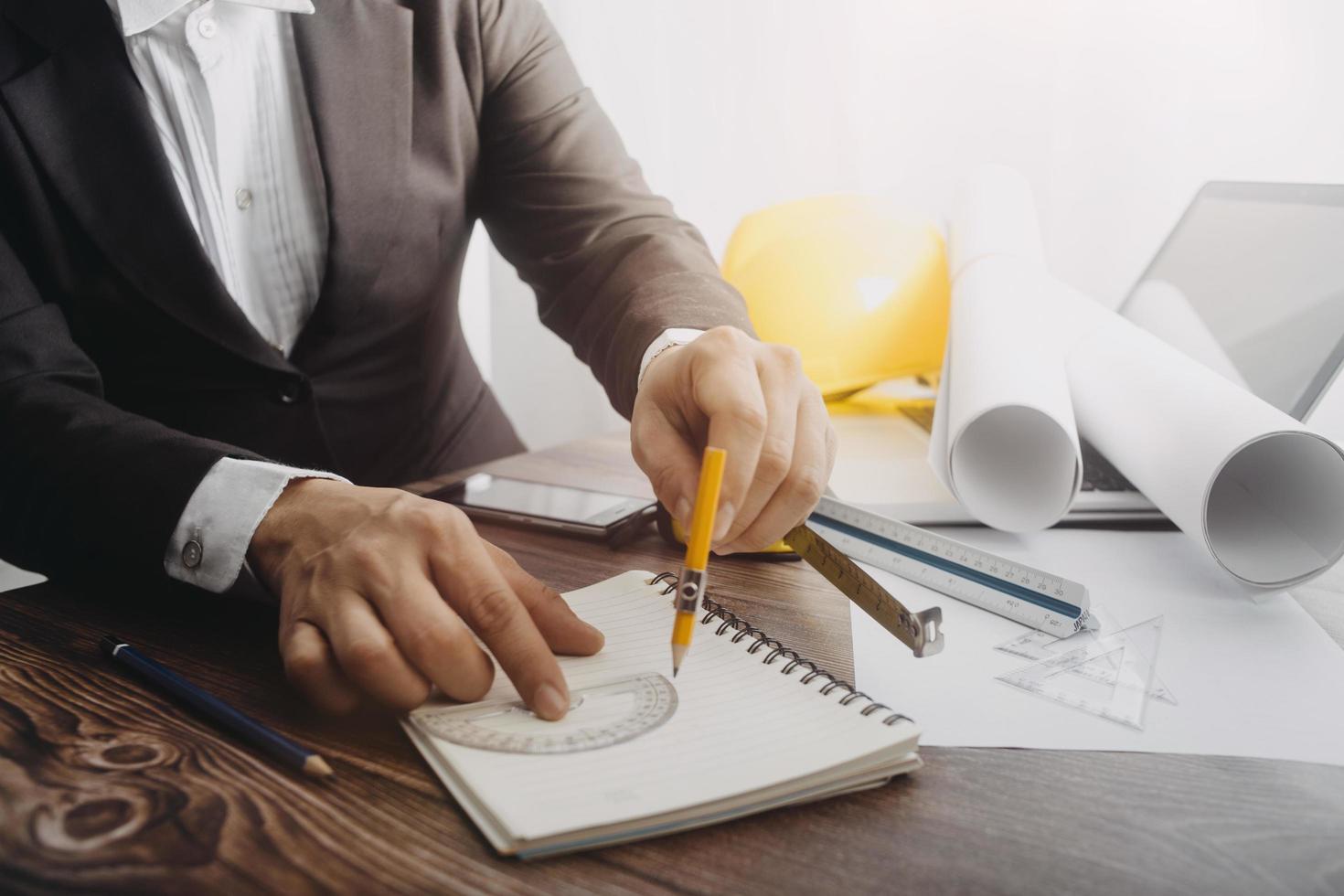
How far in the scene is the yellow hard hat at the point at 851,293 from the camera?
1361mm

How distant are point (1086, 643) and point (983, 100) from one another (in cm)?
122

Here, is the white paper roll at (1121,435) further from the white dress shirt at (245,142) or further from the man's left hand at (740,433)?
the white dress shirt at (245,142)

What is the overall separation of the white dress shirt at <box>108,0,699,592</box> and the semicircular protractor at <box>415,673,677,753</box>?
45 centimetres

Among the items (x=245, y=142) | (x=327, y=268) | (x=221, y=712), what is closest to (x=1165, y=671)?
(x=221, y=712)

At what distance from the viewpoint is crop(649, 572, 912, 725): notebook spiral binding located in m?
Result: 0.58

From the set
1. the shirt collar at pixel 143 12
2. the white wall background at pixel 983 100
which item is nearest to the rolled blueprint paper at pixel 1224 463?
the white wall background at pixel 983 100

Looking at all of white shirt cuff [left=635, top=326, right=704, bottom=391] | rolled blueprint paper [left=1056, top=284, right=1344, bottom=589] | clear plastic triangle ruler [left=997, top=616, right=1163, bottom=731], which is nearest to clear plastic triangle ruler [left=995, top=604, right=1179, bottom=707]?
clear plastic triangle ruler [left=997, top=616, right=1163, bottom=731]

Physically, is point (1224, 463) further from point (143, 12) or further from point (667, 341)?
point (143, 12)

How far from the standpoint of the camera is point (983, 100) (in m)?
1.67

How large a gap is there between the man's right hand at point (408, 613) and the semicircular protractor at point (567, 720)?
11mm

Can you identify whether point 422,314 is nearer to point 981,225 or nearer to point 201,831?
point 981,225

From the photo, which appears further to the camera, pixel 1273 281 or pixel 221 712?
pixel 1273 281

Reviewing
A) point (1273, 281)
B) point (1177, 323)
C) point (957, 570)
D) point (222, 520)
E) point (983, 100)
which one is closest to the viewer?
point (222, 520)

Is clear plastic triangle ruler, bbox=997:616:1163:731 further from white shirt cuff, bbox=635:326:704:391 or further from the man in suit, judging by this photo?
white shirt cuff, bbox=635:326:704:391
